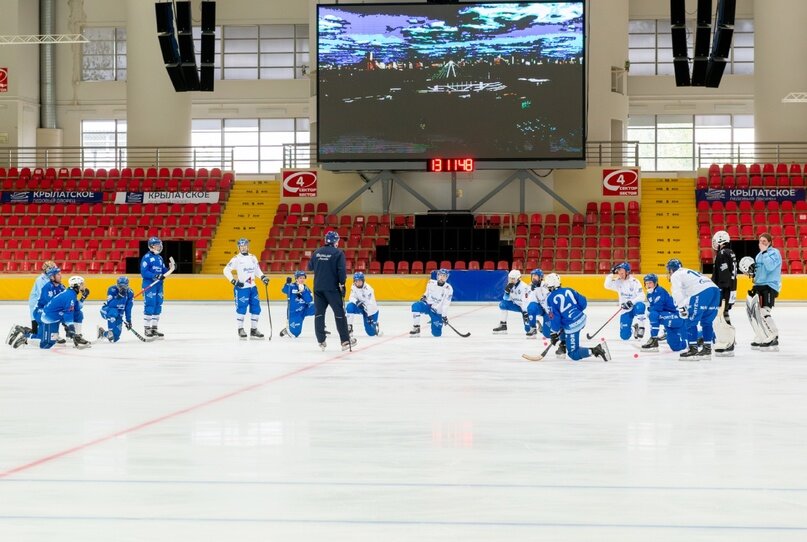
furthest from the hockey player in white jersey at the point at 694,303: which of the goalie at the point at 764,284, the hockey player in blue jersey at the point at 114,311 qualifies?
the hockey player in blue jersey at the point at 114,311

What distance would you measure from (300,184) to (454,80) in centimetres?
799

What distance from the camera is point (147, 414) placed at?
10.3 meters

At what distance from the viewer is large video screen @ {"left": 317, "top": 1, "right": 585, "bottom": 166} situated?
3566 centimetres

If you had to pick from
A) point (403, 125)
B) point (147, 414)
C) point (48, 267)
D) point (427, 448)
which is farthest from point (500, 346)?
point (403, 125)

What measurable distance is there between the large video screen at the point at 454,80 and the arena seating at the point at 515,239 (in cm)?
313

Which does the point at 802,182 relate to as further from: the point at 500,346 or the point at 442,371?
the point at 442,371

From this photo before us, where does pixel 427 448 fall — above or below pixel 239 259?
below

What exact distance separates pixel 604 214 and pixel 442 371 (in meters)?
26.0

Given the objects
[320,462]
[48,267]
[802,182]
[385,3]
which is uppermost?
[385,3]

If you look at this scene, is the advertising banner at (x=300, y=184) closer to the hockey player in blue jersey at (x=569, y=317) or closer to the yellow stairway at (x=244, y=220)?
the yellow stairway at (x=244, y=220)

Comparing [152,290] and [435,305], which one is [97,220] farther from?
[435,305]

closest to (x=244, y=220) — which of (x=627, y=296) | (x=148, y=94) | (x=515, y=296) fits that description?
(x=148, y=94)

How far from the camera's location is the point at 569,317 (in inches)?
595

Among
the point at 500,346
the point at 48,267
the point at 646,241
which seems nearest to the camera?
the point at 48,267
